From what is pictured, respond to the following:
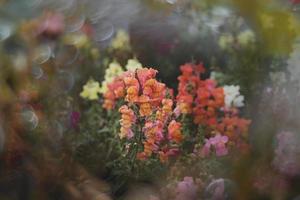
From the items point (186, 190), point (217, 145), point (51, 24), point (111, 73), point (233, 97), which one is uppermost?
point (51, 24)

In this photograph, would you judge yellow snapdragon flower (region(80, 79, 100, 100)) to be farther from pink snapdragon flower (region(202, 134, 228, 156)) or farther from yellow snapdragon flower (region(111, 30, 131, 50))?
pink snapdragon flower (region(202, 134, 228, 156))

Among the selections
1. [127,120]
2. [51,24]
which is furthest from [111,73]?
[127,120]

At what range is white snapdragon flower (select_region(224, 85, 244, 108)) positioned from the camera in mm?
1558

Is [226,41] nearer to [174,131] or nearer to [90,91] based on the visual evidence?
[90,91]

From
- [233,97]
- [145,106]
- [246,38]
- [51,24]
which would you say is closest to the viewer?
[145,106]

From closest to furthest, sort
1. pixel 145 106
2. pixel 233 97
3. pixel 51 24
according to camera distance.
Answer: pixel 145 106
pixel 233 97
pixel 51 24

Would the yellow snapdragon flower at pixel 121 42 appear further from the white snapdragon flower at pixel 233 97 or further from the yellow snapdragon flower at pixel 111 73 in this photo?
the white snapdragon flower at pixel 233 97

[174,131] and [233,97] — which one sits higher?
[233,97]

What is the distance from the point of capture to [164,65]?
62.8 inches

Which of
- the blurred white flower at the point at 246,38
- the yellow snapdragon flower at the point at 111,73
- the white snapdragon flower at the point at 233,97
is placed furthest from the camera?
the blurred white flower at the point at 246,38

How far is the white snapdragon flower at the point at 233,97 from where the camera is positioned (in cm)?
156

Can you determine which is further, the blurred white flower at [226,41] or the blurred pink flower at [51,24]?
the blurred white flower at [226,41]

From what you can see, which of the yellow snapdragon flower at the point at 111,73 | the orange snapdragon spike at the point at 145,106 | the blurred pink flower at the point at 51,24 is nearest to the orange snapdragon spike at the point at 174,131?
the orange snapdragon spike at the point at 145,106

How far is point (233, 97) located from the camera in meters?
1.58
